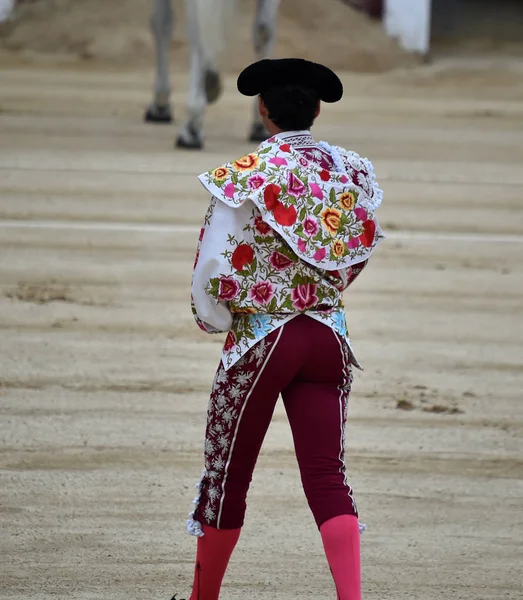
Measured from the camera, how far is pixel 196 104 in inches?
304

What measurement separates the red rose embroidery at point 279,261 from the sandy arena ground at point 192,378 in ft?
2.80

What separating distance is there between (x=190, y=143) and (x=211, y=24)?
0.75m

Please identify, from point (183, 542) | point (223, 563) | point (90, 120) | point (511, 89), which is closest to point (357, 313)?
point (183, 542)

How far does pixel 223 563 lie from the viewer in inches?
105

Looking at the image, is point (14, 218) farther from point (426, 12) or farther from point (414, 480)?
A: point (426, 12)

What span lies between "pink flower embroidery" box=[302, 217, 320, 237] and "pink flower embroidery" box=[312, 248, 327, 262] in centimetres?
4

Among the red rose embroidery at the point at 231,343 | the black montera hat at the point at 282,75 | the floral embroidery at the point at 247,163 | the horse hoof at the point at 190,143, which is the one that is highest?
the horse hoof at the point at 190,143

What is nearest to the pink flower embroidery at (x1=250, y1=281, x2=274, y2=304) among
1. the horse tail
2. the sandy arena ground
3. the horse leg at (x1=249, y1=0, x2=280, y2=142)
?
the sandy arena ground

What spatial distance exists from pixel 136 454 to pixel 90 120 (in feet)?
18.4

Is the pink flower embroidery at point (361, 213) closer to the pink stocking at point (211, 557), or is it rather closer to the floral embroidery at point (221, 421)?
the floral embroidery at point (221, 421)

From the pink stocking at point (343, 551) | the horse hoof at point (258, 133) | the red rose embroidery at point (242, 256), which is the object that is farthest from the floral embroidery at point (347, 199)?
the horse hoof at point (258, 133)

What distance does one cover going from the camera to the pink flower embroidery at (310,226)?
→ 2.56 m

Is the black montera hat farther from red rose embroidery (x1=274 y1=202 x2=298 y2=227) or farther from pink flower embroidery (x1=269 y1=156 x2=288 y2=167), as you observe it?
red rose embroidery (x1=274 y1=202 x2=298 y2=227)

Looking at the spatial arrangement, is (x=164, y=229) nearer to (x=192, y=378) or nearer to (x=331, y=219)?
(x=192, y=378)
